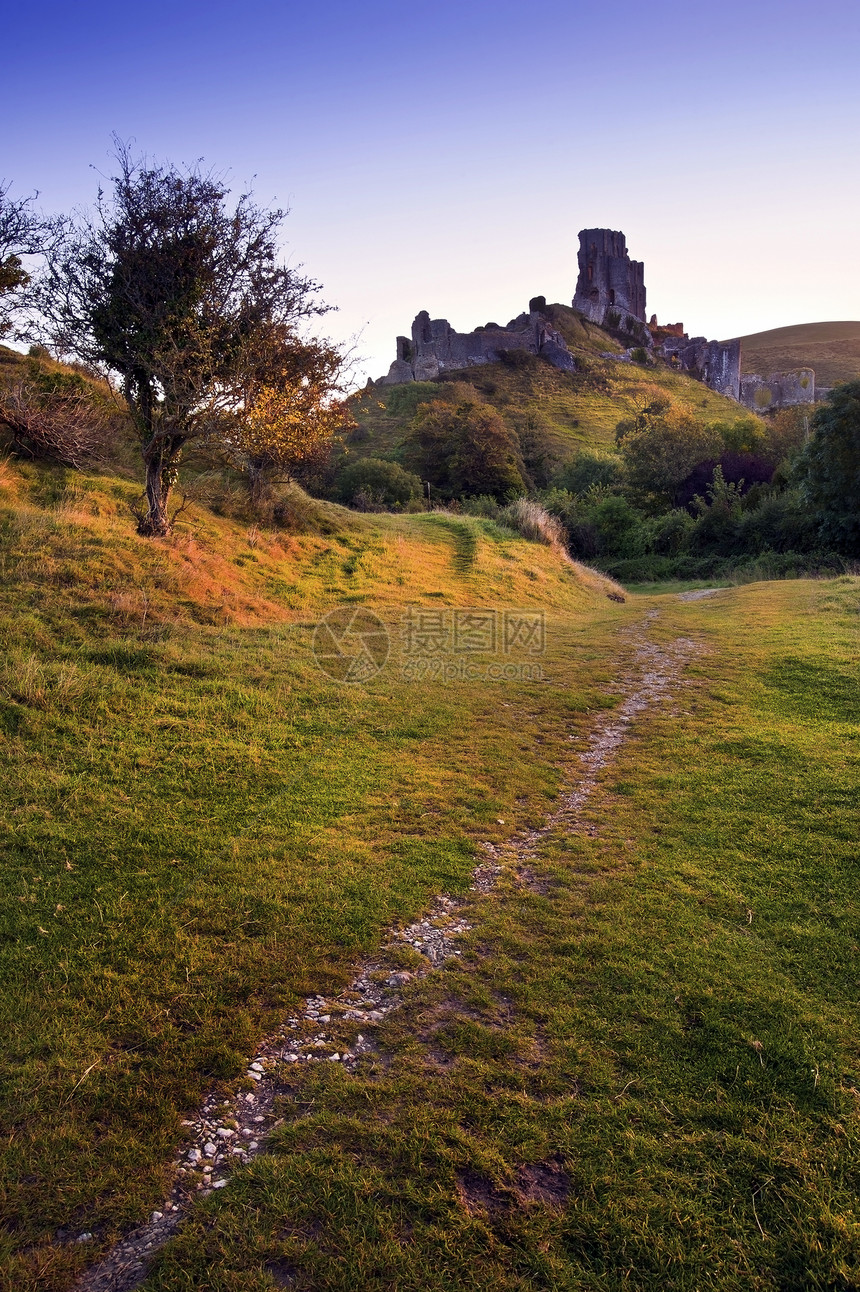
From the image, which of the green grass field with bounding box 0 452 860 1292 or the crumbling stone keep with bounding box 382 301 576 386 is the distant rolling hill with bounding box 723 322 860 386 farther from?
the green grass field with bounding box 0 452 860 1292

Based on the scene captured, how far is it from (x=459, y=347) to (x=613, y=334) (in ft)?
106

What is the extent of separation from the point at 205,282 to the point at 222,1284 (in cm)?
1357

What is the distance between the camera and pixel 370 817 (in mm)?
5934

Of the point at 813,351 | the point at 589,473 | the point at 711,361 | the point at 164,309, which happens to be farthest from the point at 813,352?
the point at 164,309

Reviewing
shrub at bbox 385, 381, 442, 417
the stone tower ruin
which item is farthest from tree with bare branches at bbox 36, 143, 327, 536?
the stone tower ruin

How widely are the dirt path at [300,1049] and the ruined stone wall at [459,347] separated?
271 ft

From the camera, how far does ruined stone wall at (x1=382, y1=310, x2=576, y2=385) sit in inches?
3164

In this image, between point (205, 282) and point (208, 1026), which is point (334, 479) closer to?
point (205, 282)

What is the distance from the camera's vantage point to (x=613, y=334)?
99500 millimetres

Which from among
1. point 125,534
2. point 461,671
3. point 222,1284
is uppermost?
point 125,534

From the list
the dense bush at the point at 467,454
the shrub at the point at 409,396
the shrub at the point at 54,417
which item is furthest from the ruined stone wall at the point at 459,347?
the shrub at the point at 54,417

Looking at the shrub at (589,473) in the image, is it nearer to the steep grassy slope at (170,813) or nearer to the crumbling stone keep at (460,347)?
the steep grassy slope at (170,813)

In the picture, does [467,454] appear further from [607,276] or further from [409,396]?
[607,276]

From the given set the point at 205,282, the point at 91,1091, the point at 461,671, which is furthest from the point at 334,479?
the point at 91,1091
